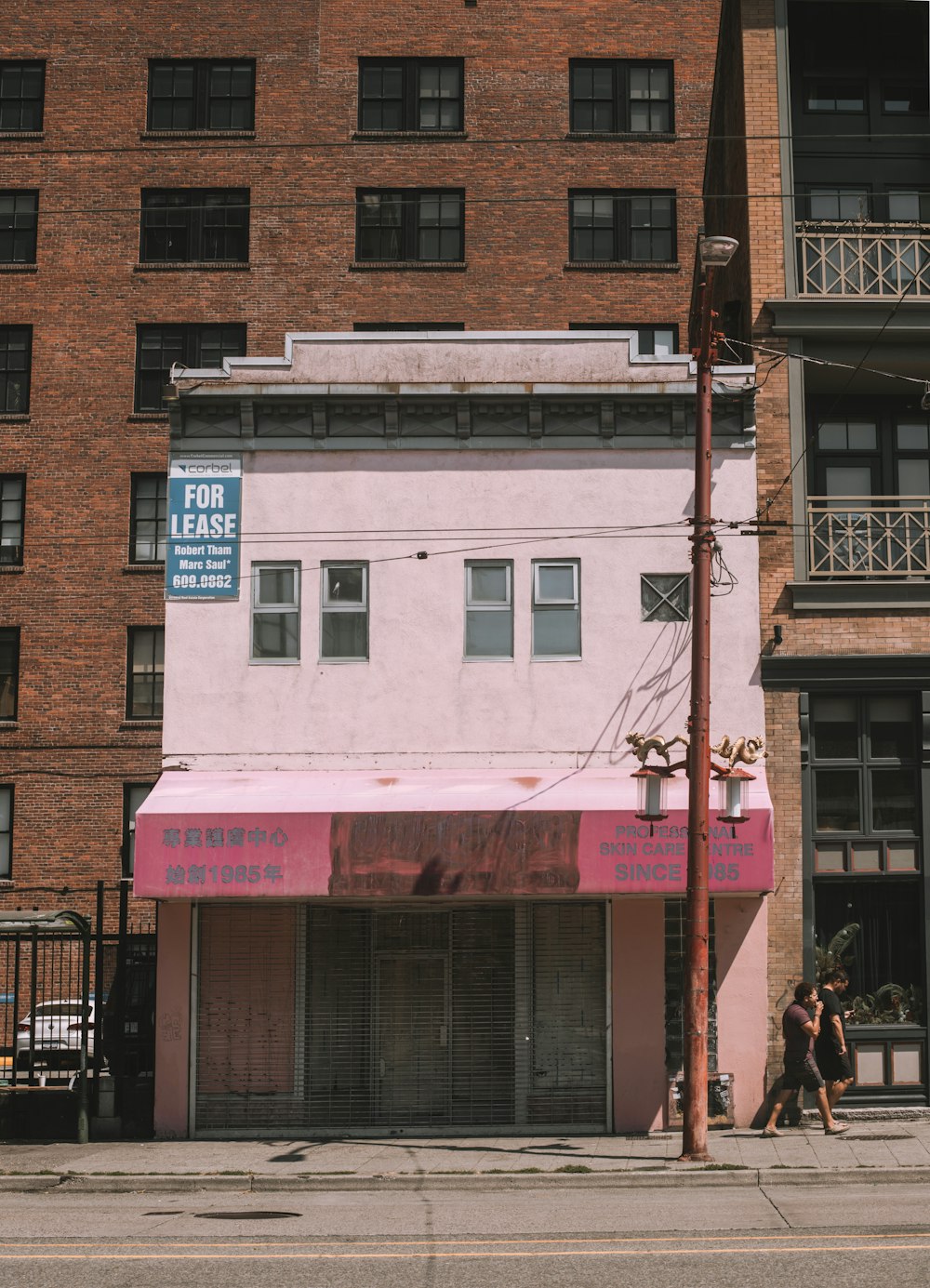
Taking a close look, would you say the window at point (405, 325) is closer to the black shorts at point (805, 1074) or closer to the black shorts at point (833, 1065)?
the black shorts at point (833, 1065)

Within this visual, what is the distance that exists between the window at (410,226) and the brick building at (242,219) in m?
0.05

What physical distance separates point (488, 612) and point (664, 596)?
2.25 meters

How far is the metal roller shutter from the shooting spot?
62.0ft

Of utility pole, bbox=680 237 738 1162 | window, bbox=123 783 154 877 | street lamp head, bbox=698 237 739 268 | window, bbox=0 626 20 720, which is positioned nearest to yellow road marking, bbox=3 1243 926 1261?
utility pole, bbox=680 237 738 1162

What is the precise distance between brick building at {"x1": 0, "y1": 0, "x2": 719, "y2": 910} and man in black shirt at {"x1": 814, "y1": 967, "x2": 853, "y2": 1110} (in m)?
21.5

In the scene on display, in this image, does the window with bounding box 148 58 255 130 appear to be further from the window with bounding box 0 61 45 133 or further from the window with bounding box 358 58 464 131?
the window with bounding box 358 58 464 131

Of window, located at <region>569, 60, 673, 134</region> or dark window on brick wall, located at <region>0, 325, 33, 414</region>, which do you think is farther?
window, located at <region>569, 60, 673, 134</region>

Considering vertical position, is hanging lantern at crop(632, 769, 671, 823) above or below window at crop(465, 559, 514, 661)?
below

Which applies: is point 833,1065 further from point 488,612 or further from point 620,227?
point 620,227

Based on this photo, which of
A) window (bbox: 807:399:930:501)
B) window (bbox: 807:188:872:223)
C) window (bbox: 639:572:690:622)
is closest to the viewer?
window (bbox: 639:572:690:622)

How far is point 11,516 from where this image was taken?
37094 millimetres

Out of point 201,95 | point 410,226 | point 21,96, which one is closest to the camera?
point 410,226

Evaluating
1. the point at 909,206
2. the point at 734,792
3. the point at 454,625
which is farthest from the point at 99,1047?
the point at 909,206

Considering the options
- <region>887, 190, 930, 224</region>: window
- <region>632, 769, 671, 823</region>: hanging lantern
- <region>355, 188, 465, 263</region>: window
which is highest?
<region>355, 188, 465, 263</region>: window
